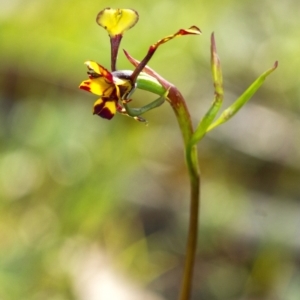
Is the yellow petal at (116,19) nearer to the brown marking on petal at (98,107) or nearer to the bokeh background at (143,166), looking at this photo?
the brown marking on petal at (98,107)

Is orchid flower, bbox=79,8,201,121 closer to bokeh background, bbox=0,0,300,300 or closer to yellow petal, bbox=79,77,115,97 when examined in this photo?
yellow petal, bbox=79,77,115,97

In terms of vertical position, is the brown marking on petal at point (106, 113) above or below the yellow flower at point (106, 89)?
below

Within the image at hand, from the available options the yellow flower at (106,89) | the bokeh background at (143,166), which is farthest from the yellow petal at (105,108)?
the bokeh background at (143,166)

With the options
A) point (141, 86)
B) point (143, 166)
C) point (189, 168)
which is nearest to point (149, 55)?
point (141, 86)

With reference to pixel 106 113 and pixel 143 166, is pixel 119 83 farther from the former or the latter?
pixel 143 166

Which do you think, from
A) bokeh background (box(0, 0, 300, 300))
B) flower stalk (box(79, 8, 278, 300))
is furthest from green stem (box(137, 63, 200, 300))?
bokeh background (box(0, 0, 300, 300))

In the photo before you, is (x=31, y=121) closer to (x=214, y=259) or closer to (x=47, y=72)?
(x=47, y=72)
